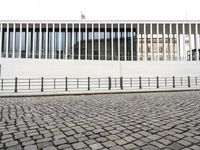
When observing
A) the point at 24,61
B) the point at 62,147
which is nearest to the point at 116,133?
the point at 62,147

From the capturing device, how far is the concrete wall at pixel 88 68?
20.0 metres

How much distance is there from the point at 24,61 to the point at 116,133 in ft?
58.1

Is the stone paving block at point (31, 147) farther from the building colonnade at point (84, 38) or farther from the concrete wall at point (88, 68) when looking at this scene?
the building colonnade at point (84, 38)

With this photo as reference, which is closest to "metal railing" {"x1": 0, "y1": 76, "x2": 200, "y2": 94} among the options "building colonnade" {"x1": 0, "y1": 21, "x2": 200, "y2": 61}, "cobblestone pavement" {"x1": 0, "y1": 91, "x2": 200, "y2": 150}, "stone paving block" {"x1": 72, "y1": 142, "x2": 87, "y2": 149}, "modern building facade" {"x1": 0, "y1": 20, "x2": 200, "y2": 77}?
"modern building facade" {"x1": 0, "y1": 20, "x2": 200, "y2": 77}

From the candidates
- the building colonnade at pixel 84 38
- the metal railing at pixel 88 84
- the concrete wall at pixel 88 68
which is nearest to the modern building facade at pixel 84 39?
the building colonnade at pixel 84 38

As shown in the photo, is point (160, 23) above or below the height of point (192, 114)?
above

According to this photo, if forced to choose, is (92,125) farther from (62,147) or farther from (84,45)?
(84,45)

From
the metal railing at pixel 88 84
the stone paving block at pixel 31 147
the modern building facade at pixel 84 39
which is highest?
the modern building facade at pixel 84 39

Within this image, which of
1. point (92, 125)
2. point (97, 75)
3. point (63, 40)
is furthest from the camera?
point (63, 40)

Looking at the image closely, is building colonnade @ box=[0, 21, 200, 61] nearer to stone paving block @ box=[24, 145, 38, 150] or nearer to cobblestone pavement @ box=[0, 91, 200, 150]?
cobblestone pavement @ box=[0, 91, 200, 150]

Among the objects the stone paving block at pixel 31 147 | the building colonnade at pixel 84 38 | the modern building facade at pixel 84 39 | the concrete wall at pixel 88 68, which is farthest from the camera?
the building colonnade at pixel 84 38

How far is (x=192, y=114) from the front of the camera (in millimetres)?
6738

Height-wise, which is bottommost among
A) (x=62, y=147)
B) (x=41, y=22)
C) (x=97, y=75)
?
(x=62, y=147)

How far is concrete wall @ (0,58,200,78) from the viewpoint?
20.0 meters
